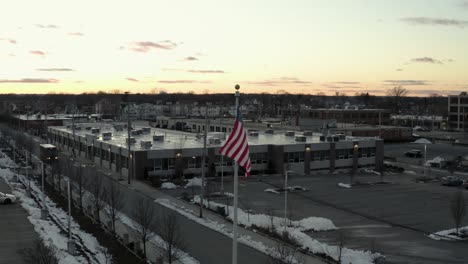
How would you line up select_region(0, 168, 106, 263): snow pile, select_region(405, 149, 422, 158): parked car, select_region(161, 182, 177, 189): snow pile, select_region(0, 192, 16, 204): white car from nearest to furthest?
select_region(0, 168, 106, 263): snow pile < select_region(0, 192, 16, 204): white car < select_region(161, 182, 177, 189): snow pile < select_region(405, 149, 422, 158): parked car

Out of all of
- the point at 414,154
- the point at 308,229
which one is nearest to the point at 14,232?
the point at 308,229

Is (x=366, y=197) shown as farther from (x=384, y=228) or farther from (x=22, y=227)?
(x=22, y=227)

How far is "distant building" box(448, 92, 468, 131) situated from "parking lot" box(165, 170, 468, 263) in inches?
3291

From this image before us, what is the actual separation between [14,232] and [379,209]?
22980 mm

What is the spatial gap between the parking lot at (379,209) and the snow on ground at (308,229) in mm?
979

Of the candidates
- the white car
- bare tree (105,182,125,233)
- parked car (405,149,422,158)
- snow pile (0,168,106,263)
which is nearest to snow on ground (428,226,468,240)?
bare tree (105,182,125,233)

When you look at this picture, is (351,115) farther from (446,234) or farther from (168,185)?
(446,234)

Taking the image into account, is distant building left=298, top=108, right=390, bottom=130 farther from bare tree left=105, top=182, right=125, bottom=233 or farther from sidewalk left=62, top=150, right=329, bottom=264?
bare tree left=105, top=182, right=125, bottom=233

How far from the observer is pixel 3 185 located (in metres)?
43.9

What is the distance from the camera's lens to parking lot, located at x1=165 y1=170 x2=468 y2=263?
25.5 metres

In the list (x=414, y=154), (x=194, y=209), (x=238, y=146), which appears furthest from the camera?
(x=414, y=154)

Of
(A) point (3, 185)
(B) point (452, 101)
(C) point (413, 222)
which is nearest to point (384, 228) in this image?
(C) point (413, 222)

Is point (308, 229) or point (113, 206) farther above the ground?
point (113, 206)

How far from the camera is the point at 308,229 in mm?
28672
